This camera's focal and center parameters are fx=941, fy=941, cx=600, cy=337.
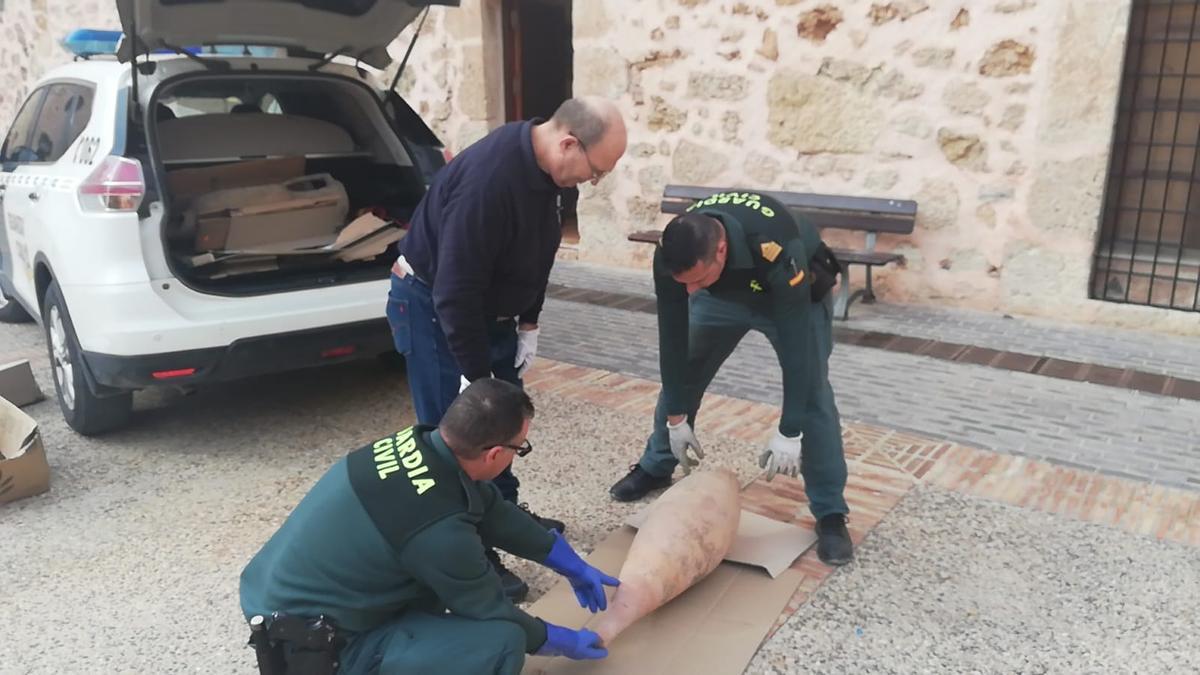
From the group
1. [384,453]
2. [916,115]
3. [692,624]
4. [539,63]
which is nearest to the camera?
[384,453]

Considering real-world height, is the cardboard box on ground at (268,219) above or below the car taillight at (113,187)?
below

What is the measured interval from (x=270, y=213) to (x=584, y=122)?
2333 mm

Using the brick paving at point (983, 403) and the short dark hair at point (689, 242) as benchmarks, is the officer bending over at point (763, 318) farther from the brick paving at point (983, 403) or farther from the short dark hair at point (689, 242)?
the brick paving at point (983, 403)

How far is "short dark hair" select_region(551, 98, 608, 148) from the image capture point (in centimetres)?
257

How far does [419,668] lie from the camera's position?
207 cm

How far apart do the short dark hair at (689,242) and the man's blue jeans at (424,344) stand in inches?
24.0

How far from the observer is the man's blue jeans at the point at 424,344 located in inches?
114

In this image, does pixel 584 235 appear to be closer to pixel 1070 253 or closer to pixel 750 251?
pixel 1070 253

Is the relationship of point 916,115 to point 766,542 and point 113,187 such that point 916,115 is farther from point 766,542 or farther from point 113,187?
point 113,187

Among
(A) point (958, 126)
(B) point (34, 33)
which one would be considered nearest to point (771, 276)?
(A) point (958, 126)

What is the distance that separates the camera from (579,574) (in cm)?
241

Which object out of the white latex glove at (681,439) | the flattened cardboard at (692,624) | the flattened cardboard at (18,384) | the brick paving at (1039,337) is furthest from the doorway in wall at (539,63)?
the flattened cardboard at (692,624)

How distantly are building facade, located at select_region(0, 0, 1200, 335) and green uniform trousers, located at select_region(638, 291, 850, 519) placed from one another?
3610 millimetres

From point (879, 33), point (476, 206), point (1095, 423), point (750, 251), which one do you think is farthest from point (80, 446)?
point (879, 33)
